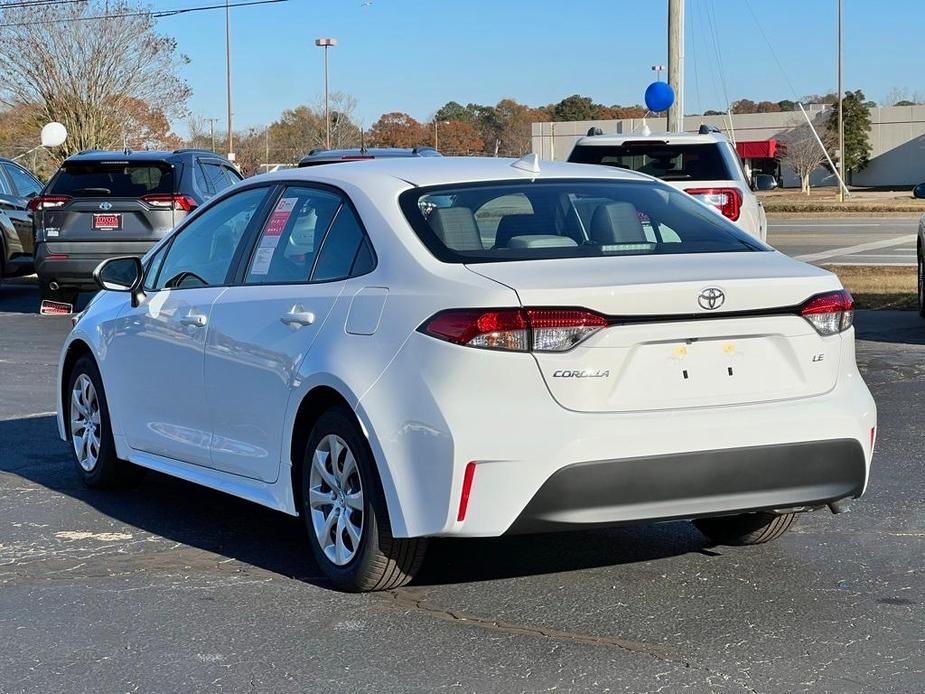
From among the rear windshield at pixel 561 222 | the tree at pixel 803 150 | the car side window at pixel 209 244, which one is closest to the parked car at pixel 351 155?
the car side window at pixel 209 244

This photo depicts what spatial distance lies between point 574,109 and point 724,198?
4438 inches

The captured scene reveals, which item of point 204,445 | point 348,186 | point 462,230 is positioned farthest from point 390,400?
point 204,445

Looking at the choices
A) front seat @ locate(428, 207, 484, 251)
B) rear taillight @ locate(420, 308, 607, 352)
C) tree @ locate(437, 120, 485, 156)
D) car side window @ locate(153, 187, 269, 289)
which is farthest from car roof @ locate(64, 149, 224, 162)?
tree @ locate(437, 120, 485, 156)

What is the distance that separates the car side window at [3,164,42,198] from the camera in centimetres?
1922

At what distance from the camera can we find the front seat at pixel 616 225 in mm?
5555

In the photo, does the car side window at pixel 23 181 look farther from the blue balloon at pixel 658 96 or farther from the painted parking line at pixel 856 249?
the painted parking line at pixel 856 249

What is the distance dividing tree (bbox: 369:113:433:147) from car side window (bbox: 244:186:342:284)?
84.8 meters

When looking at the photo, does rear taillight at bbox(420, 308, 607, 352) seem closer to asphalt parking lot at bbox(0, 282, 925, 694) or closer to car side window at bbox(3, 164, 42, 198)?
asphalt parking lot at bbox(0, 282, 925, 694)

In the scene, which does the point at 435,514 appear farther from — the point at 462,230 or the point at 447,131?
the point at 447,131

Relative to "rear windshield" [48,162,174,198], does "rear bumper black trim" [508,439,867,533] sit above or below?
below

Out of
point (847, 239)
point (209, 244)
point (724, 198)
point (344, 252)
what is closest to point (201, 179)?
point (724, 198)

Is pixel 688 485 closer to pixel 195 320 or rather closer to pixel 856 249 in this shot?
pixel 195 320

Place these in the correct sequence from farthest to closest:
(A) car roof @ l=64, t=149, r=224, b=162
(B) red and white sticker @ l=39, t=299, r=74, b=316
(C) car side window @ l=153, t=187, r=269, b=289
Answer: (B) red and white sticker @ l=39, t=299, r=74, b=316, (A) car roof @ l=64, t=149, r=224, b=162, (C) car side window @ l=153, t=187, r=269, b=289

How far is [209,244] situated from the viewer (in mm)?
6492
